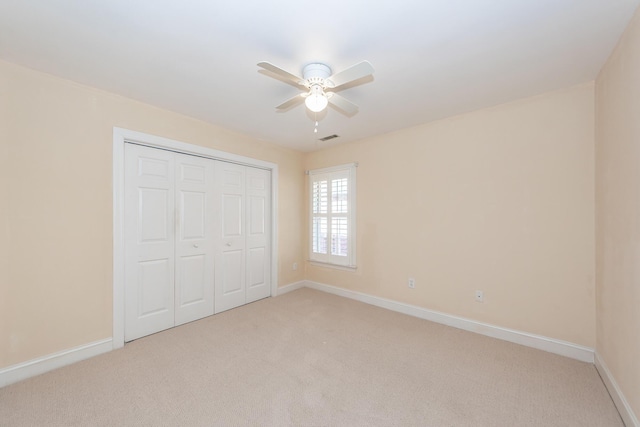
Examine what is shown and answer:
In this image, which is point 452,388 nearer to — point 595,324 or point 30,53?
point 595,324

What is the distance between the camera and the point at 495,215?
2738 millimetres

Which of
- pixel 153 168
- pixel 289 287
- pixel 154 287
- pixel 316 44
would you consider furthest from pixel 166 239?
pixel 316 44

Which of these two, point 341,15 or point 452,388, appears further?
point 452,388

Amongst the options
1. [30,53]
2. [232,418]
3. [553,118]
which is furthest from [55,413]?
[553,118]

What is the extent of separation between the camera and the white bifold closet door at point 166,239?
2691 millimetres

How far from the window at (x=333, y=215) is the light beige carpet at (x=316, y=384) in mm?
1417

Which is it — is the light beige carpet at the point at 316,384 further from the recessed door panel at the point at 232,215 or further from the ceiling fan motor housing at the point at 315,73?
the ceiling fan motor housing at the point at 315,73

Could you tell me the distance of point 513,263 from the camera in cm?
264

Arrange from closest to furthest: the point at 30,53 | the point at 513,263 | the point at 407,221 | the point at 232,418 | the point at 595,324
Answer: the point at 232,418
the point at 30,53
the point at 595,324
the point at 513,263
the point at 407,221

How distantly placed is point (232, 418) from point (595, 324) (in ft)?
9.94

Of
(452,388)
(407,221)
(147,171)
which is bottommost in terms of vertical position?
(452,388)

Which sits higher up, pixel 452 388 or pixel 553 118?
pixel 553 118

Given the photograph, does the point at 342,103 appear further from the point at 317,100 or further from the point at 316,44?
the point at 316,44

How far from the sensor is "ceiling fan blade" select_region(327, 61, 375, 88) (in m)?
1.59
